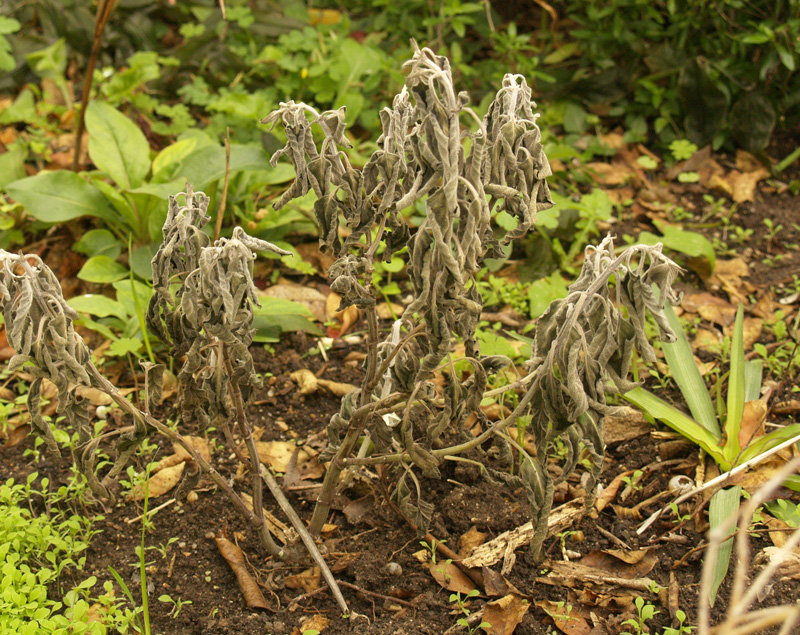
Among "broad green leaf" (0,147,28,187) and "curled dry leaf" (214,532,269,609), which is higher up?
"broad green leaf" (0,147,28,187)

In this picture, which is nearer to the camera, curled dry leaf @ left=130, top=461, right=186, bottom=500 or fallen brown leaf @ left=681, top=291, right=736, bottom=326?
curled dry leaf @ left=130, top=461, right=186, bottom=500

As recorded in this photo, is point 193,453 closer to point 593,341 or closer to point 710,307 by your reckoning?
point 593,341

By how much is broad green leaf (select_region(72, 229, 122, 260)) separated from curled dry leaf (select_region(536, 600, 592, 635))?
7.79 ft

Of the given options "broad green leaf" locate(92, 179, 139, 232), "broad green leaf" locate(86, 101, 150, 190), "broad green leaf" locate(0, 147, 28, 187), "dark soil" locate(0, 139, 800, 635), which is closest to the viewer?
"dark soil" locate(0, 139, 800, 635)

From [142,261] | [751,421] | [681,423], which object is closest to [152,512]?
[142,261]

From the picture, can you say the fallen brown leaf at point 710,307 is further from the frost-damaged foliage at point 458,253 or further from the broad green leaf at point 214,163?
the broad green leaf at point 214,163

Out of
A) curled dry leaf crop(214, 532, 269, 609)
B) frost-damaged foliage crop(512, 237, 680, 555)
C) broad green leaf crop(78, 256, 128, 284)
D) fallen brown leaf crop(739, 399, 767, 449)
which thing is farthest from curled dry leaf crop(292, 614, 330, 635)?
broad green leaf crop(78, 256, 128, 284)

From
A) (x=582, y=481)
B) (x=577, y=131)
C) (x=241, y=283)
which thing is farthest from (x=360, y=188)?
(x=577, y=131)

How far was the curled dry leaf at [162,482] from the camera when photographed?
226 cm

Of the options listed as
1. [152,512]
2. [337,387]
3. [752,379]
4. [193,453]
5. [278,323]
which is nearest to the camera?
[193,453]

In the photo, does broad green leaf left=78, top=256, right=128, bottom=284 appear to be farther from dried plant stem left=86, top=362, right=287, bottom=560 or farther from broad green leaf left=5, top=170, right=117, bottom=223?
dried plant stem left=86, top=362, right=287, bottom=560

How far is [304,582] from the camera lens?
78.4 inches

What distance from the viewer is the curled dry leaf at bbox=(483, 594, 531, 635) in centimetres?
182

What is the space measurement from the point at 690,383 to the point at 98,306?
216 cm
